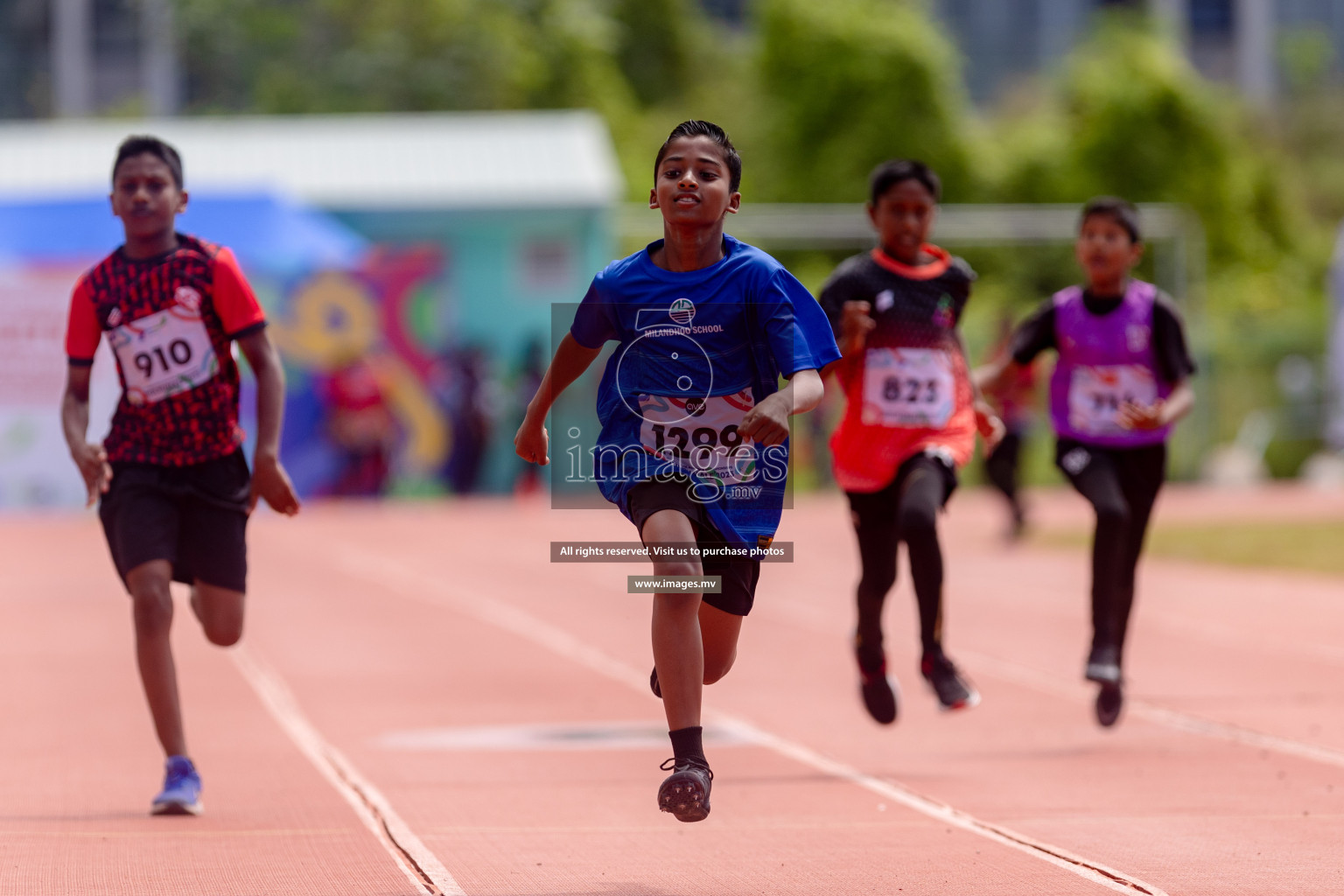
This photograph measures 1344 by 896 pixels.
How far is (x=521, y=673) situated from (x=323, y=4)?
1801 inches

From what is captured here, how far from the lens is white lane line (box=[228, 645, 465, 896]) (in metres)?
5.52

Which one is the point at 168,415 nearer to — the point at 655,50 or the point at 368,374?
the point at 368,374

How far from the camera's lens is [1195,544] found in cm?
2003

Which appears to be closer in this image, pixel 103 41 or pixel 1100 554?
pixel 1100 554

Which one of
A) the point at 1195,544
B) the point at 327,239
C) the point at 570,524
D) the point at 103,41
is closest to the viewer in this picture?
the point at 1195,544

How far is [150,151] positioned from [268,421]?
0.97 meters

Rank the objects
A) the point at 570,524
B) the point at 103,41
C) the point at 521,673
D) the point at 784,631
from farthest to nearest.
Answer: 1. the point at 103,41
2. the point at 570,524
3. the point at 784,631
4. the point at 521,673

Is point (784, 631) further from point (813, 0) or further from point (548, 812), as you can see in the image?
point (813, 0)

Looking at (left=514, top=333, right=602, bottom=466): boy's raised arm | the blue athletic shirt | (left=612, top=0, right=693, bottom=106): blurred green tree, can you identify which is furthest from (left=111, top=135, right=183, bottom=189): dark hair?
(left=612, top=0, right=693, bottom=106): blurred green tree

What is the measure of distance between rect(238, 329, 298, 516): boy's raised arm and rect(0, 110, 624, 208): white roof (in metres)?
25.2

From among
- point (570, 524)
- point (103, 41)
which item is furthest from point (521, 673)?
point (103, 41)

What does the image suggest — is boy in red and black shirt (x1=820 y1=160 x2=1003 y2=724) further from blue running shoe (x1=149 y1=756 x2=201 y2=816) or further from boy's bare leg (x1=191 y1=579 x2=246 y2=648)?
blue running shoe (x1=149 y1=756 x2=201 y2=816)

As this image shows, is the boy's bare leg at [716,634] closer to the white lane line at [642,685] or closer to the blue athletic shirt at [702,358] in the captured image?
the blue athletic shirt at [702,358]

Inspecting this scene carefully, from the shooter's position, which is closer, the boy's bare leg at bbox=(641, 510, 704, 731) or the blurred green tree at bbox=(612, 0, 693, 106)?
the boy's bare leg at bbox=(641, 510, 704, 731)
